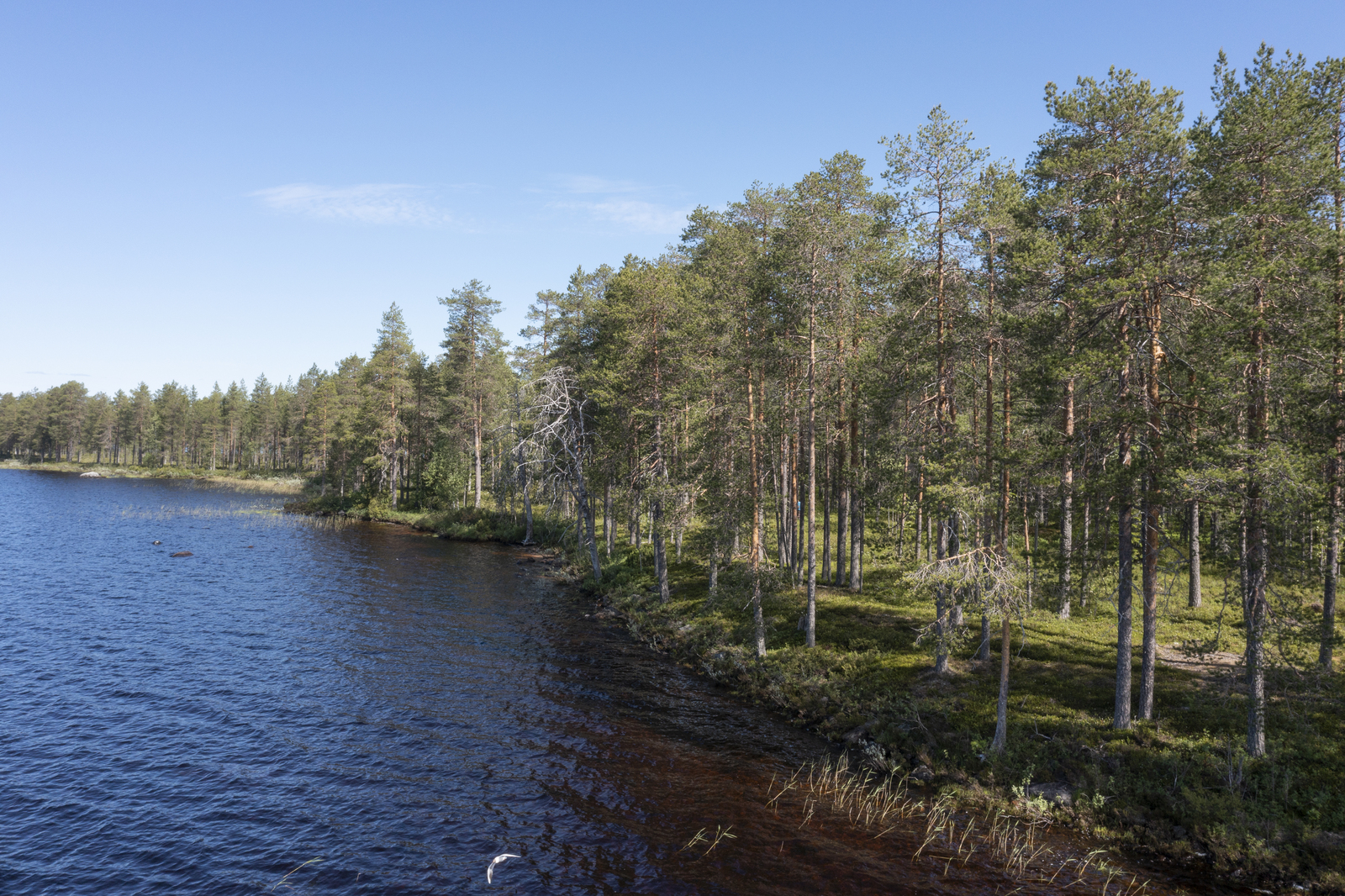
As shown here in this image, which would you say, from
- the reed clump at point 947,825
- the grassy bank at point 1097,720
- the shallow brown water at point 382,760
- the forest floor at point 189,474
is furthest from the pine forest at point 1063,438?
the forest floor at point 189,474

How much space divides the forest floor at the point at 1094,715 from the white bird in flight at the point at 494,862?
32.9 feet

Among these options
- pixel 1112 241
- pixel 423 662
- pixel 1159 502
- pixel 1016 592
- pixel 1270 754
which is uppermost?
pixel 1112 241

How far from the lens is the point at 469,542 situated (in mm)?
55594

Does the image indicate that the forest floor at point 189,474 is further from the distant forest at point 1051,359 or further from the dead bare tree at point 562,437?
the distant forest at point 1051,359

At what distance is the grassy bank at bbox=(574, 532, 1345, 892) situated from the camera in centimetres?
1345

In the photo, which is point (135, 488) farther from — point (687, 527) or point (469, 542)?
point (687, 527)

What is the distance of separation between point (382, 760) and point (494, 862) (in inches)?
253

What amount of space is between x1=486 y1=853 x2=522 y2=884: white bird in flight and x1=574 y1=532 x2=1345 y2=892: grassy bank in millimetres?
9909

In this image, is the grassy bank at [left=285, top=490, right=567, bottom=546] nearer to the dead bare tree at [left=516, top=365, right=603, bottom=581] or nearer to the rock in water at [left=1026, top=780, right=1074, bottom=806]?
the dead bare tree at [left=516, top=365, right=603, bottom=581]

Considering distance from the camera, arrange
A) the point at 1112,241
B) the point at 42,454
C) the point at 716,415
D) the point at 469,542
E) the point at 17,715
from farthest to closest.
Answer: the point at 42,454 → the point at 469,542 → the point at 716,415 → the point at 17,715 → the point at 1112,241

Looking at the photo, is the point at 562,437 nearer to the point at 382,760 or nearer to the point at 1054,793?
the point at 382,760

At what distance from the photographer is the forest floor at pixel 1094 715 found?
13.5 metres

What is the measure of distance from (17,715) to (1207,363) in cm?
3350

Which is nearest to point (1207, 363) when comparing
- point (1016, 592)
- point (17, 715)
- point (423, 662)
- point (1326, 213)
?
point (1326, 213)
